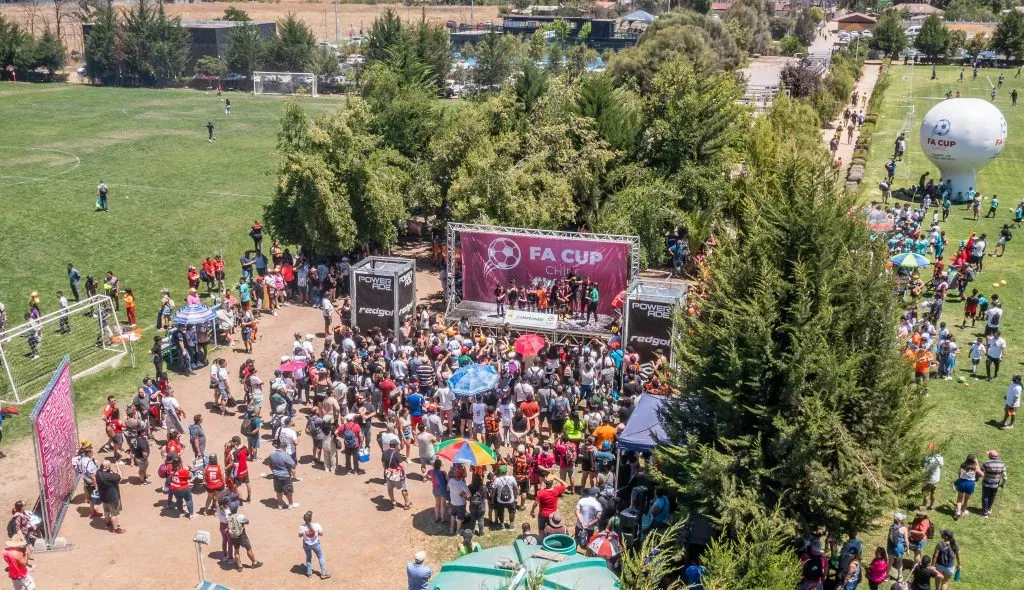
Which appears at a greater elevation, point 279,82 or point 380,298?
point 279,82

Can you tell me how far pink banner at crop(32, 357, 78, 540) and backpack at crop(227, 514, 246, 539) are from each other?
354 cm

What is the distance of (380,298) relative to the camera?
26922 mm

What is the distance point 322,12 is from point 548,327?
135265mm

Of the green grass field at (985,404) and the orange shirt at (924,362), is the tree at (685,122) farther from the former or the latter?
the orange shirt at (924,362)

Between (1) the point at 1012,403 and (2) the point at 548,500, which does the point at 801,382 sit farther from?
(1) the point at 1012,403

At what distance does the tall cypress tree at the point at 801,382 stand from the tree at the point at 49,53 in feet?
285

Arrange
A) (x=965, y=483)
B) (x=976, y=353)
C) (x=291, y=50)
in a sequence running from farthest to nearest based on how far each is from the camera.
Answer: (x=291, y=50) < (x=976, y=353) < (x=965, y=483)

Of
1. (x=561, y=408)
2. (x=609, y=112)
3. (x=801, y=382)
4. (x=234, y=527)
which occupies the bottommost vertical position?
(x=234, y=527)

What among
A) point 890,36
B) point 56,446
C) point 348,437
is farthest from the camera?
point 890,36

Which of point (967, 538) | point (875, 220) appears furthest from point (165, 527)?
point (875, 220)

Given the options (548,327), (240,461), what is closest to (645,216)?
(548,327)

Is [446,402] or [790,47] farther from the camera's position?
[790,47]

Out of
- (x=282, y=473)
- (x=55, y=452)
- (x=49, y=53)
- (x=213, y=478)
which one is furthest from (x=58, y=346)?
(x=49, y=53)

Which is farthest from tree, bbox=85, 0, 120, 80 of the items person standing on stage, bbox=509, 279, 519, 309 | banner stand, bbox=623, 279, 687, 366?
banner stand, bbox=623, 279, 687, 366
